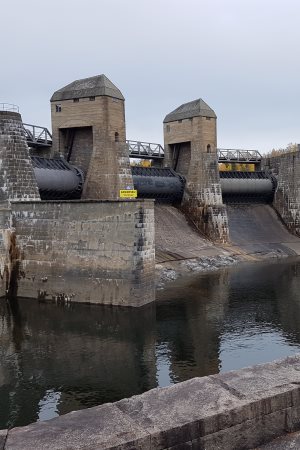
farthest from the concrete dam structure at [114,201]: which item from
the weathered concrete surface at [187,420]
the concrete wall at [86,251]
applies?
the weathered concrete surface at [187,420]

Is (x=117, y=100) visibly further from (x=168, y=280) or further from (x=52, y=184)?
(x=168, y=280)

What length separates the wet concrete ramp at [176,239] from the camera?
109 ft

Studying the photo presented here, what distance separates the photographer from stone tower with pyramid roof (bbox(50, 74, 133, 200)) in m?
31.7

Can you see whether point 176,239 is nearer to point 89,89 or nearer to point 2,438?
point 89,89

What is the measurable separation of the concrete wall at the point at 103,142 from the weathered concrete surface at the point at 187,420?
88.9 feet

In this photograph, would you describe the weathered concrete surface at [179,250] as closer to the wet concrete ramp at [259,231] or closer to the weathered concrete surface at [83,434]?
the wet concrete ramp at [259,231]

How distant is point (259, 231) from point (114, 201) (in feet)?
87.6

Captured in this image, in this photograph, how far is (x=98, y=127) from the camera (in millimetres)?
31875

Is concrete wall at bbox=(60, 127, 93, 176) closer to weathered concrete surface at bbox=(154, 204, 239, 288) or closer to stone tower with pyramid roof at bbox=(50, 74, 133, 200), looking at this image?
stone tower with pyramid roof at bbox=(50, 74, 133, 200)

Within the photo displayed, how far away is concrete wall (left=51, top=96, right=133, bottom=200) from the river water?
10734 mm

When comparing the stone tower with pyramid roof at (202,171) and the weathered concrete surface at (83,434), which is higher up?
the stone tower with pyramid roof at (202,171)

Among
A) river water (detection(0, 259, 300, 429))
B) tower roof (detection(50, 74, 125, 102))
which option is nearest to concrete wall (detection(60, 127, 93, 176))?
tower roof (detection(50, 74, 125, 102))

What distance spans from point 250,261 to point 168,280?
1132 cm

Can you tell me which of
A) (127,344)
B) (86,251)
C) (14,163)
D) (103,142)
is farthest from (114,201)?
→ (103,142)
